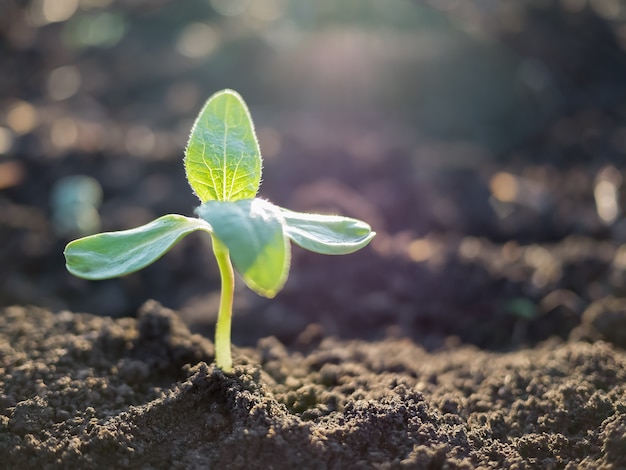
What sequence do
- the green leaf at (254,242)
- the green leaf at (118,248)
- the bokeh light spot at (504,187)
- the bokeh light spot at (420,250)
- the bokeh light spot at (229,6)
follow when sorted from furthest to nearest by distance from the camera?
the bokeh light spot at (229,6), the bokeh light spot at (504,187), the bokeh light spot at (420,250), the green leaf at (118,248), the green leaf at (254,242)

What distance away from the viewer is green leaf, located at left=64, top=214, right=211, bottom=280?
54.1 inches

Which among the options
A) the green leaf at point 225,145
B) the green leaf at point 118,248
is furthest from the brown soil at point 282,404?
the green leaf at point 225,145

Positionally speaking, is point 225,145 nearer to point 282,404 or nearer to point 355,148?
point 282,404

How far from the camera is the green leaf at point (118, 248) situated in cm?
138

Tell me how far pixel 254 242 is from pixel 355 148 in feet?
8.58

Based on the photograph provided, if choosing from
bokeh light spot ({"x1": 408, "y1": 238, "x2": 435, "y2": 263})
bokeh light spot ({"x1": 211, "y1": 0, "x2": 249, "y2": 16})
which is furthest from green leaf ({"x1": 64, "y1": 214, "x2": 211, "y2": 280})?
bokeh light spot ({"x1": 211, "y1": 0, "x2": 249, "y2": 16})

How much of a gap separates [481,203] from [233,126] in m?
2.07

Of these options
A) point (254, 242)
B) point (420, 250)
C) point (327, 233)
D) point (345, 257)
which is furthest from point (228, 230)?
point (420, 250)

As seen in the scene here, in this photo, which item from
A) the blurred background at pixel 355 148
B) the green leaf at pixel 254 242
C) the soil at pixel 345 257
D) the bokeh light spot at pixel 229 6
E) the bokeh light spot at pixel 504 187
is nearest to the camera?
the green leaf at pixel 254 242

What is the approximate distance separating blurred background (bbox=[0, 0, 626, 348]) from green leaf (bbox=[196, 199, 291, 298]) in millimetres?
1027

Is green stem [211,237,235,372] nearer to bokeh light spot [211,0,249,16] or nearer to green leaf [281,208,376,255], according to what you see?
green leaf [281,208,376,255]

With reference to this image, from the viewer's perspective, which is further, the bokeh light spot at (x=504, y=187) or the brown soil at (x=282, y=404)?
the bokeh light spot at (x=504, y=187)

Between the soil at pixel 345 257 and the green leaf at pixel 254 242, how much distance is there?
0.40m

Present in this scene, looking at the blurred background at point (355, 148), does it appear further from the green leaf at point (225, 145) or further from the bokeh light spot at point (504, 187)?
the green leaf at point (225, 145)
